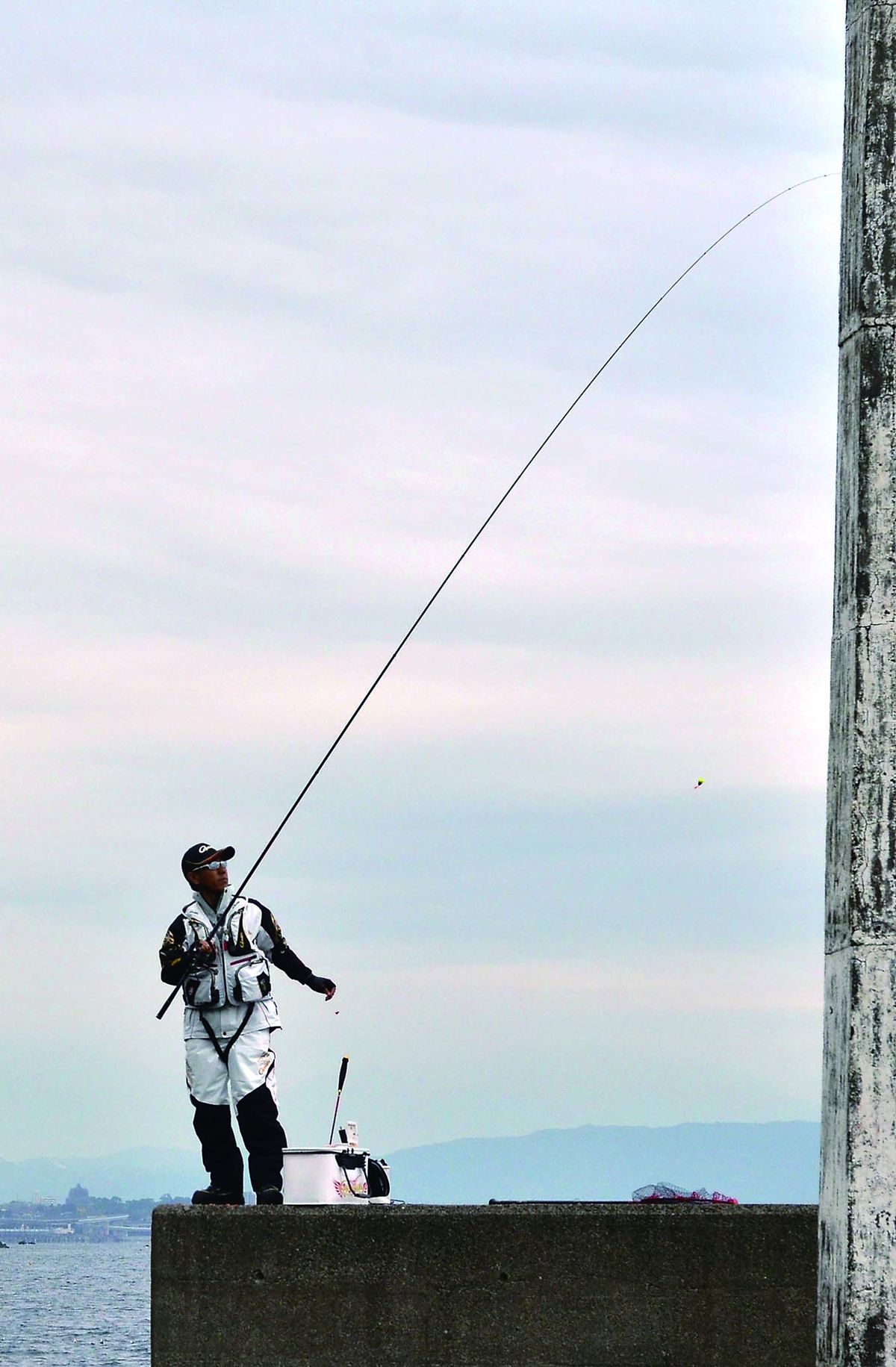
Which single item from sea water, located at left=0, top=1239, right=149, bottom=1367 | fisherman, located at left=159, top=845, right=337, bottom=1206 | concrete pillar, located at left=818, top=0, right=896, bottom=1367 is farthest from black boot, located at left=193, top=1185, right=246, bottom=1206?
sea water, located at left=0, top=1239, right=149, bottom=1367

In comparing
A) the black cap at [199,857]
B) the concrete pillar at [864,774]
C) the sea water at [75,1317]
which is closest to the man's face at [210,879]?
the black cap at [199,857]

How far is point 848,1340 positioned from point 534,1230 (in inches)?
90.5

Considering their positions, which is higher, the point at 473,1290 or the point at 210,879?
the point at 210,879

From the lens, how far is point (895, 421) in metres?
5.06

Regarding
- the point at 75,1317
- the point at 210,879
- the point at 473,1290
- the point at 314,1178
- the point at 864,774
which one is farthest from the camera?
the point at 75,1317

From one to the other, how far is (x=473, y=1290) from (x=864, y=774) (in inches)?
114

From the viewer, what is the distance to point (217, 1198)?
766 cm

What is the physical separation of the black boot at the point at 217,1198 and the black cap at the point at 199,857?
3.95 ft

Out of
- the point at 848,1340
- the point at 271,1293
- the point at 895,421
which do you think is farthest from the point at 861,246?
the point at 271,1293

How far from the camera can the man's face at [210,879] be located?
7957 mm

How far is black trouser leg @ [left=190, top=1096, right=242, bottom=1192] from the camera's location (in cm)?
783

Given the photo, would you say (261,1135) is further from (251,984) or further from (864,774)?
(864,774)

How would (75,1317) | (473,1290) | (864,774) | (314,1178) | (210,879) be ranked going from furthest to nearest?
(75,1317)
(210,879)
(314,1178)
(473,1290)
(864,774)

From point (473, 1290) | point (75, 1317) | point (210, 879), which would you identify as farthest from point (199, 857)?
point (75, 1317)
